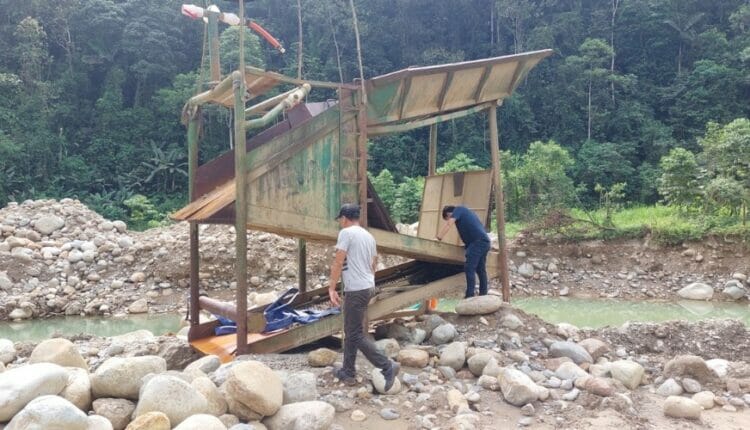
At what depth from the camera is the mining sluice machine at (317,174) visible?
18.7ft

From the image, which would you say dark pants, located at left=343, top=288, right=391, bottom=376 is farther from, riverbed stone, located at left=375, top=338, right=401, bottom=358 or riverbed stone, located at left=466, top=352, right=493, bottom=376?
riverbed stone, located at left=466, top=352, right=493, bottom=376

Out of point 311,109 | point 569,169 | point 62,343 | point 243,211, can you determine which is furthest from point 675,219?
point 62,343

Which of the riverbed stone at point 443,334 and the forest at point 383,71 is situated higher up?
the forest at point 383,71

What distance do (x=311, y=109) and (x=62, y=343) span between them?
11.5 ft

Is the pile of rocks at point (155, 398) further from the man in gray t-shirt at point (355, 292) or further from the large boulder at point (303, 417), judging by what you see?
the man in gray t-shirt at point (355, 292)

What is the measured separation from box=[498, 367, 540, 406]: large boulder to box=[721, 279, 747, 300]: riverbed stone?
1188 centimetres

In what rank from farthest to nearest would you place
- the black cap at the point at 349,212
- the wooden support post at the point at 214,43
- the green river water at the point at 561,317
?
the green river water at the point at 561,317, the wooden support post at the point at 214,43, the black cap at the point at 349,212

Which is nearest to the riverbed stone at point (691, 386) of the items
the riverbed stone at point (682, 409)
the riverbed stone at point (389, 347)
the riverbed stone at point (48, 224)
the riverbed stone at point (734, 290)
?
the riverbed stone at point (682, 409)

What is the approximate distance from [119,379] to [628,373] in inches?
184

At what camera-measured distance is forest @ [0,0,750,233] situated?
2877 cm

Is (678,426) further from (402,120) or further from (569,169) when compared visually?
(569,169)

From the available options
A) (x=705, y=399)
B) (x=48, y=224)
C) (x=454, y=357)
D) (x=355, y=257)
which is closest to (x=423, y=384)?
(x=454, y=357)

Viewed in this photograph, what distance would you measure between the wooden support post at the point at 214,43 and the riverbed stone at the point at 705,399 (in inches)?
234

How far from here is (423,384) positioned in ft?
17.5
